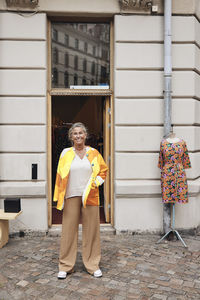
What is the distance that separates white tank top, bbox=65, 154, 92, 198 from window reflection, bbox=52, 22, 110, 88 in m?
2.70

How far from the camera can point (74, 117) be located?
25.1 ft

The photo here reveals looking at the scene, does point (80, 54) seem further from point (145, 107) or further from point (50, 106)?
point (145, 107)

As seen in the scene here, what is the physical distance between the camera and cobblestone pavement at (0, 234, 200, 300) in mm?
4074

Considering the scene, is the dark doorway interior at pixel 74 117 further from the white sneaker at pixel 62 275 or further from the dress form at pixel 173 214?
the white sneaker at pixel 62 275

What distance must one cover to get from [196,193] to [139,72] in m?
2.53

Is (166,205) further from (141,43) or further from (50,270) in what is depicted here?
(141,43)

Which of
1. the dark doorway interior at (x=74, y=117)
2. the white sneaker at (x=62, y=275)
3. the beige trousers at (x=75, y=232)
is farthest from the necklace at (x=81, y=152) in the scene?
the dark doorway interior at (x=74, y=117)

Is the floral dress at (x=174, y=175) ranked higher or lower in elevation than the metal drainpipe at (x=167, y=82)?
lower

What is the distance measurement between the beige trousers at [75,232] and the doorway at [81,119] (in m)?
2.27

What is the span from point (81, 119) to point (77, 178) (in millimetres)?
3360

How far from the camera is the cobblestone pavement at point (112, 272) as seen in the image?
160 inches

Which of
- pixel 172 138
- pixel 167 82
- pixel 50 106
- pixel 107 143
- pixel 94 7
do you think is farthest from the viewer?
pixel 107 143

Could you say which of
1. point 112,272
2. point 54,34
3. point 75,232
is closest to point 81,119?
point 54,34

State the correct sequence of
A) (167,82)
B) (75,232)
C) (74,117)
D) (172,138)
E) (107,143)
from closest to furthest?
(75,232)
(172,138)
(167,82)
(107,143)
(74,117)
